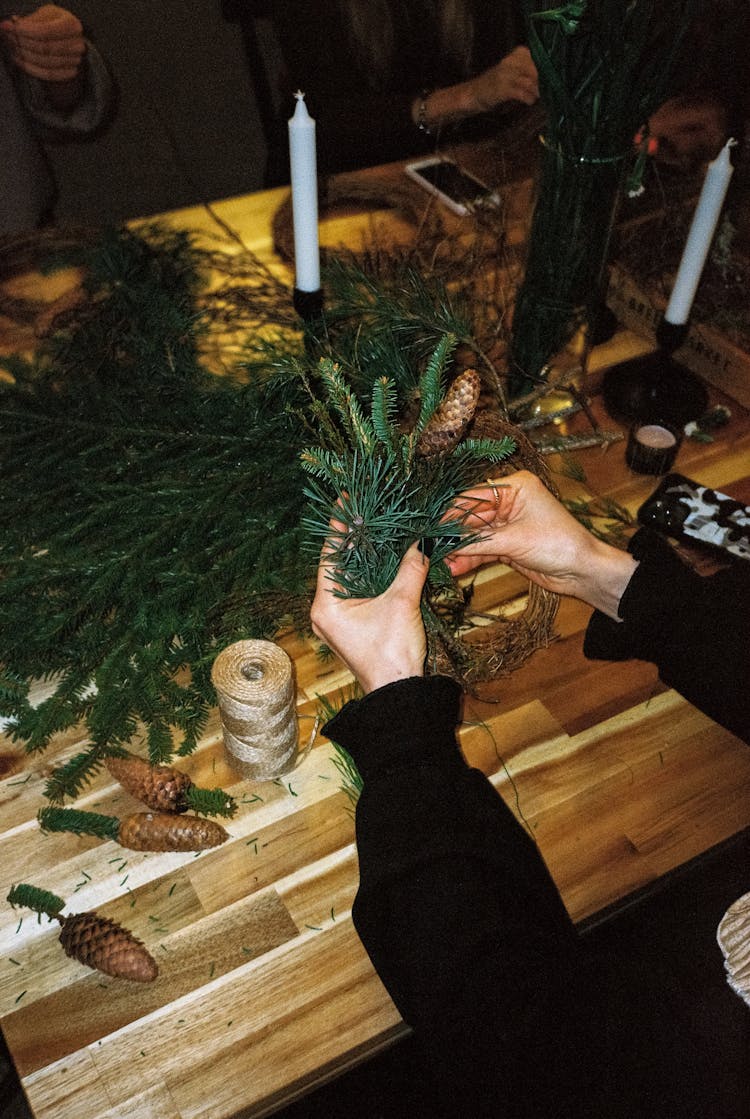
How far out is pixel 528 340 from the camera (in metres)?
1.17

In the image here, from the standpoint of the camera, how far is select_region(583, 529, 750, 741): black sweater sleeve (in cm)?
90

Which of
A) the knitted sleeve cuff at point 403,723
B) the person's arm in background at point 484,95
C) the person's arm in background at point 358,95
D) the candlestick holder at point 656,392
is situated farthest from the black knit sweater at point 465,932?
the person's arm in background at point 484,95

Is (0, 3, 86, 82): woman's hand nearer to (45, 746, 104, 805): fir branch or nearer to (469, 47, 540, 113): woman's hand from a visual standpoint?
(469, 47, 540, 113): woman's hand

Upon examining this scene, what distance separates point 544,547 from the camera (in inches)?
37.1

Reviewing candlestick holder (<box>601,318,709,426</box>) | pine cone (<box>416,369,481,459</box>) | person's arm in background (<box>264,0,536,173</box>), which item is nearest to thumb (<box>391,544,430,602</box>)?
pine cone (<box>416,369,481,459</box>)

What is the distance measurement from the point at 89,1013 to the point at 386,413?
61 centimetres

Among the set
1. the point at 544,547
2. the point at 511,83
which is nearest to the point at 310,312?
the point at 544,547

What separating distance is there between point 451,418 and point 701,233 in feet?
1.94

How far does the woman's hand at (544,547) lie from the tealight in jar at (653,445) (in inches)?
10.8

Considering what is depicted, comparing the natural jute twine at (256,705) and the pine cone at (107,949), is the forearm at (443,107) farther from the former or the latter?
the pine cone at (107,949)

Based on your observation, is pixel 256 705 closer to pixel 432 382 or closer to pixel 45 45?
pixel 432 382

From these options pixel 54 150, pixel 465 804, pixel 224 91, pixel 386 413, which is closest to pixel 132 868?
pixel 465 804

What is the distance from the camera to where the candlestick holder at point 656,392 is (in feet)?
4.23

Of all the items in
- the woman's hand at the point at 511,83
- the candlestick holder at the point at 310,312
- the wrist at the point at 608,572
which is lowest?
the wrist at the point at 608,572
